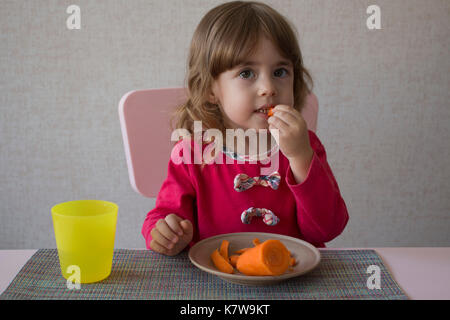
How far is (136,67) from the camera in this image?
5.70 feet

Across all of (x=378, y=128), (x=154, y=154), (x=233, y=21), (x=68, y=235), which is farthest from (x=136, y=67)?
(x=68, y=235)

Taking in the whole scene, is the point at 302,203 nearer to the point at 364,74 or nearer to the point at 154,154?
the point at 154,154

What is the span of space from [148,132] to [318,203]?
503mm

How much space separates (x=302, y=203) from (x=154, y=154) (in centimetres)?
47

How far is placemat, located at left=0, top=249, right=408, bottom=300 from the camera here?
66cm

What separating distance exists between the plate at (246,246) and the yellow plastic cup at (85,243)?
0.42 ft

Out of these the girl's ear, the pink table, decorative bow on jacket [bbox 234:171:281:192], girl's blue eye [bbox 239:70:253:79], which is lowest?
the pink table

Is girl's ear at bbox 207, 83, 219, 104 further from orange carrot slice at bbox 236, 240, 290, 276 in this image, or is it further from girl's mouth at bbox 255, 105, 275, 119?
orange carrot slice at bbox 236, 240, 290, 276

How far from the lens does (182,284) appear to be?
70 cm

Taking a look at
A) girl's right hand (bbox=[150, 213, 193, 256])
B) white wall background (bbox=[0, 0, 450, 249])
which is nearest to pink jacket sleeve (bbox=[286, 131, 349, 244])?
girl's right hand (bbox=[150, 213, 193, 256])

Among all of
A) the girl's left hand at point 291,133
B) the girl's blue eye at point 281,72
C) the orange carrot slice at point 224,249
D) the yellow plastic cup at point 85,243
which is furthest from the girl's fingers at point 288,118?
the yellow plastic cup at point 85,243

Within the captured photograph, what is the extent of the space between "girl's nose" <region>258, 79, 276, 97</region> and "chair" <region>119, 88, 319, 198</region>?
313 millimetres

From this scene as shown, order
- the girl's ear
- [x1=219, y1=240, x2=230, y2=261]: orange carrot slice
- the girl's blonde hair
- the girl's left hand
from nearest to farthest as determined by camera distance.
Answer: [x1=219, y1=240, x2=230, y2=261]: orange carrot slice
the girl's left hand
the girl's blonde hair
the girl's ear

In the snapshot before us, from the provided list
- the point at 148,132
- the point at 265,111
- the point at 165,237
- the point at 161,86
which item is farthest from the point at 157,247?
the point at 161,86
